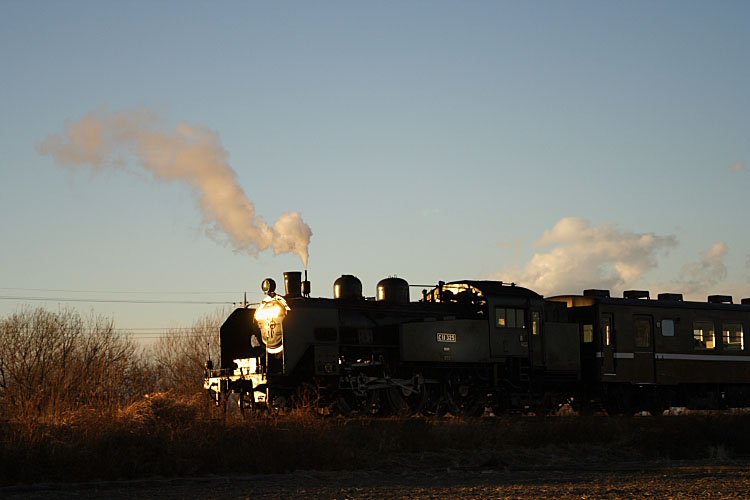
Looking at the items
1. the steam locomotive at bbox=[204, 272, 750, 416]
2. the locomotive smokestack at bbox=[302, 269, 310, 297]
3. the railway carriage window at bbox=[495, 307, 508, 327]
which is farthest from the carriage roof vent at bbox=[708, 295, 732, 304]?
the locomotive smokestack at bbox=[302, 269, 310, 297]

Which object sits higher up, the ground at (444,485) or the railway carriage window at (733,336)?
the railway carriage window at (733,336)

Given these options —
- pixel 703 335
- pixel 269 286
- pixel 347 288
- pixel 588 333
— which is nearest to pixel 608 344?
pixel 588 333

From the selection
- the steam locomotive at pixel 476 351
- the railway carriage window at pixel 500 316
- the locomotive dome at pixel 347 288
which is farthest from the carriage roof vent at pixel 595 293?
the locomotive dome at pixel 347 288

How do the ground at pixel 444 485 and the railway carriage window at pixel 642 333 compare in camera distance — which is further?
the railway carriage window at pixel 642 333

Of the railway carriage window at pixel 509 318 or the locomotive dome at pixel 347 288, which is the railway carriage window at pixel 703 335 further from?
the locomotive dome at pixel 347 288

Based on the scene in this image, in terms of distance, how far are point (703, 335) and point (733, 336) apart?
4.64ft

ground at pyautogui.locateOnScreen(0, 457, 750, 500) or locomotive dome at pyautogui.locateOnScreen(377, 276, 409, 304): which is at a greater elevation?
locomotive dome at pyautogui.locateOnScreen(377, 276, 409, 304)

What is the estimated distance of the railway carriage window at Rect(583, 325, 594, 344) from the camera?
85.4ft

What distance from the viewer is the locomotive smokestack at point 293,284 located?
21.7 m

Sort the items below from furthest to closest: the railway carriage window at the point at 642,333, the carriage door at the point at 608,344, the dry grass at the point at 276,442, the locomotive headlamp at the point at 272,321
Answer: the railway carriage window at the point at 642,333
the carriage door at the point at 608,344
the locomotive headlamp at the point at 272,321
the dry grass at the point at 276,442

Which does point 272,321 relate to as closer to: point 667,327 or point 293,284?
point 293,284

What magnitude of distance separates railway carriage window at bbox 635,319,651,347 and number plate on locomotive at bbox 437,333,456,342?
673 centimetres

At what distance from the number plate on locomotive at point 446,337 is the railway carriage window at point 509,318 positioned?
1506 millimetres

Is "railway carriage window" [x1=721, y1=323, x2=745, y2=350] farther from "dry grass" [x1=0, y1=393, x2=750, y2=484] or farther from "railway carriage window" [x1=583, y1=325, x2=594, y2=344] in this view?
"dry grass" [x1=0, y1=393, x2=750, y2=484]
